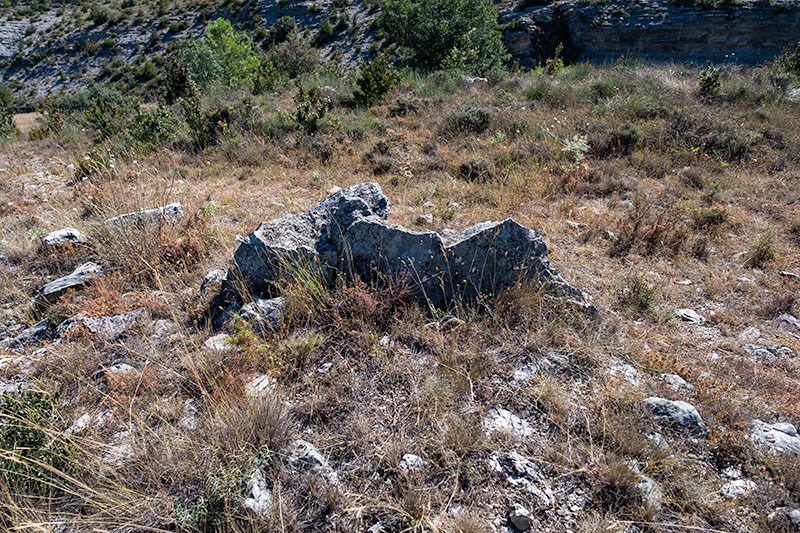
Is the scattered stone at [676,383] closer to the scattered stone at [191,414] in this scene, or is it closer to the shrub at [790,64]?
the scattered stone at [191,414]

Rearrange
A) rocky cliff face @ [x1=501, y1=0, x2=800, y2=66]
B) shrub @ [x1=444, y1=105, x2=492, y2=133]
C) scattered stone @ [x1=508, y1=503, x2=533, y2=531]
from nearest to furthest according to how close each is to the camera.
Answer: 1. scattered stone @ [x1=508, y1=503, x2=533, y2=531]
2. shrub @ [x1=444, y1=105, x2=492, y2=133]
3. rocky cliff face @ [x1=501, y1=0, x2=800, y2=66]

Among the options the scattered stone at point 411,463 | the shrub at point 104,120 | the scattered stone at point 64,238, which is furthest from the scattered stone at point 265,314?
the shrub at point 104,120

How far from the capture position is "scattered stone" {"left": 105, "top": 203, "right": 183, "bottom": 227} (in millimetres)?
4172

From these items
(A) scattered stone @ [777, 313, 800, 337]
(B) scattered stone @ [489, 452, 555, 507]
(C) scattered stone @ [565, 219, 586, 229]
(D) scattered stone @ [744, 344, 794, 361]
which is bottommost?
(A) scattered stone @ [777, 313, 800, 337]

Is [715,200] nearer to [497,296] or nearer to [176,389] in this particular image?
[497,296]

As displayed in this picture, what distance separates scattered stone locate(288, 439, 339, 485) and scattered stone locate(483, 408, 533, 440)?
897mm

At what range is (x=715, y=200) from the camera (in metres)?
5.31

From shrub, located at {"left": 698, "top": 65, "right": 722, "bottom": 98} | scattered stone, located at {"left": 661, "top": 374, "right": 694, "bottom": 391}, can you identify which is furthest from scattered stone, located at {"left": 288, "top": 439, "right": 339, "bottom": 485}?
shrub, located at {"left": 698, "top": 65, "right": 722, "bottom": 98}

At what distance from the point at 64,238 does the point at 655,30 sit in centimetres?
3186

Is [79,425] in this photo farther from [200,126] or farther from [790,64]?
[790,64]

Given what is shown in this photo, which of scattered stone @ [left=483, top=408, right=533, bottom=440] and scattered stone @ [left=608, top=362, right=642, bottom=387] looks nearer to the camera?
scattered stone @ [left=483, top=408, right=533, bottom=440]

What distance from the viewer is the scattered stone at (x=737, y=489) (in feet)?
6.34

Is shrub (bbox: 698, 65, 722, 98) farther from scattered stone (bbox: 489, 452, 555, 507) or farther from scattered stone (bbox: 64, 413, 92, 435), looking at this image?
scattered stone (bbox: 64, 413, 92, 435)

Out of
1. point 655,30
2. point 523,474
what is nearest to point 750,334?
point 523,474
